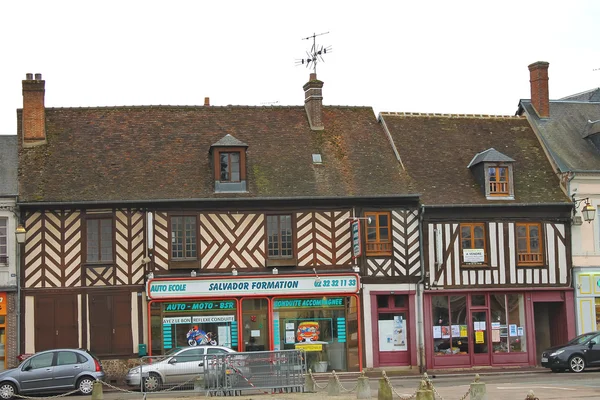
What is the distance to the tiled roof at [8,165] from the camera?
89.1 feet

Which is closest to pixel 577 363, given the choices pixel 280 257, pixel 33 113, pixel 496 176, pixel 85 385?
pixel 496 176

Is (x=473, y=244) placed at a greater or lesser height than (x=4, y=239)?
lesser

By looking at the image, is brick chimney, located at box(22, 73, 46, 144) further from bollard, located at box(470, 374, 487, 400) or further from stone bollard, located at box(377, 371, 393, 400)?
bollard, located at box(470, 374, 487, 400)

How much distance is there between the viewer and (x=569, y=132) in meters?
32.6

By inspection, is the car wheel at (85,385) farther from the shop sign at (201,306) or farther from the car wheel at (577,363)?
the car wheel at (577,363)

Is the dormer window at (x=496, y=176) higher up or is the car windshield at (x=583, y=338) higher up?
the dormer window at (x=496, y=176)

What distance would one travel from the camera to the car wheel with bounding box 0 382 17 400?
2233 centimetres

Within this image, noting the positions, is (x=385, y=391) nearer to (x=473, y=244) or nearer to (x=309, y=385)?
(x=309, y=385)

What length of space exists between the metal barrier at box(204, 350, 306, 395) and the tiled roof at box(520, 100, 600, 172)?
1319 cm

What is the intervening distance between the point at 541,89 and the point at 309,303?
11.5 meters

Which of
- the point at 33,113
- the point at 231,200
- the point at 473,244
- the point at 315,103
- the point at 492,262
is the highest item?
the point at 315,103

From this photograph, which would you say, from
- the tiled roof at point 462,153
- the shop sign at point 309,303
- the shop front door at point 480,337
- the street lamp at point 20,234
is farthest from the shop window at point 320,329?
the street lamp at point 20,234

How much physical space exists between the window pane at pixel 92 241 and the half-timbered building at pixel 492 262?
31.5 ft

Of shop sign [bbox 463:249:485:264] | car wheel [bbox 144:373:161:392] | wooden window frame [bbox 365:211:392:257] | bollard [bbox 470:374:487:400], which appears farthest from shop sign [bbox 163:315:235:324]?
bollard [bbox 470:374:487:400]
